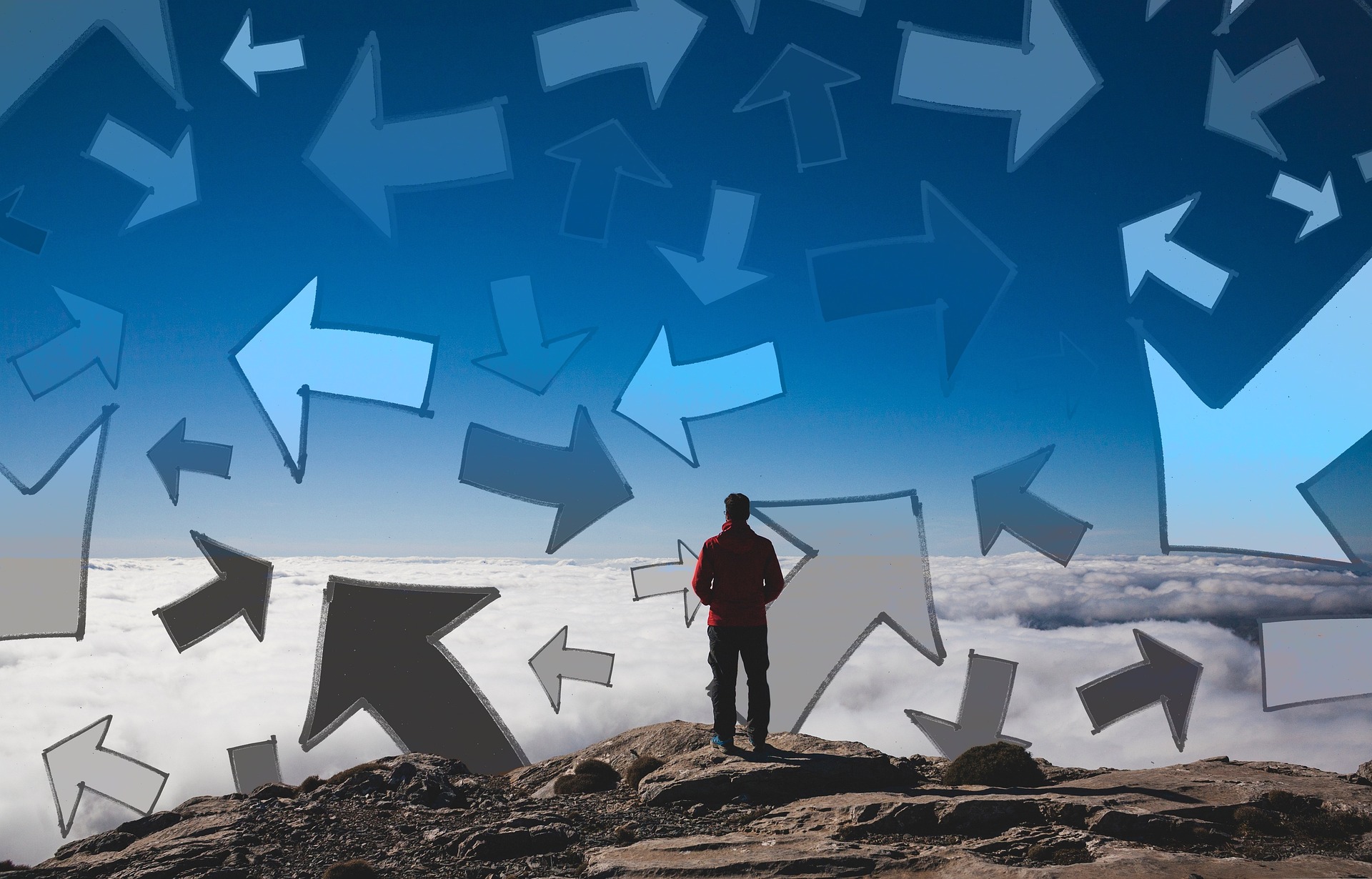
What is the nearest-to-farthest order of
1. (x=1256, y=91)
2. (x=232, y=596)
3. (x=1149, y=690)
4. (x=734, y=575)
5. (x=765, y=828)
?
(x=765, y=828) → (x=734, y=575) → (x=1149, y=690) → (x=232, y=596) → (x=1256, y=91)

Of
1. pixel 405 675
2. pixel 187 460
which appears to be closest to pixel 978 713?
pixel 405 675

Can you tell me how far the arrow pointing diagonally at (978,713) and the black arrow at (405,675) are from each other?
4.95m

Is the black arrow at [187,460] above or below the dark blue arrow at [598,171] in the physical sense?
below

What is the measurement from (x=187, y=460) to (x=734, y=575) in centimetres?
726

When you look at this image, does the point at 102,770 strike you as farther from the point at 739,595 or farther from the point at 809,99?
the point at 809,99

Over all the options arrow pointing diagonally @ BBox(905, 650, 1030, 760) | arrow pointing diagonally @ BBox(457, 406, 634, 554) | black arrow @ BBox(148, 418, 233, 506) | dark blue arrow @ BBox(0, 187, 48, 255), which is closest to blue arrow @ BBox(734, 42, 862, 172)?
arrow pointing diagonally @ BBox(457, 406, 634, 554)

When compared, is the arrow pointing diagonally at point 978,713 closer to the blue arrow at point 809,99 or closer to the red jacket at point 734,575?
the red jacket at point 734,575

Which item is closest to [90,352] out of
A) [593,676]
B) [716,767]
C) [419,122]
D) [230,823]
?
[419,122]

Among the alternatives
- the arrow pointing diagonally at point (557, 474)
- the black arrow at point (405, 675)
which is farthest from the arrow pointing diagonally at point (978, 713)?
the black arrow at point (405, 675)

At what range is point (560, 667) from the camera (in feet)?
34.6

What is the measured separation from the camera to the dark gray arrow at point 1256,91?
1094cm

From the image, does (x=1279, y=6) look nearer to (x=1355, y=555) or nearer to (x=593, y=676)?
(x=1355, y=555)

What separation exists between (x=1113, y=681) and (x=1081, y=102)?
23.5 feet

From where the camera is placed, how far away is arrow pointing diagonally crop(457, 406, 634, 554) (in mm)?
10875
